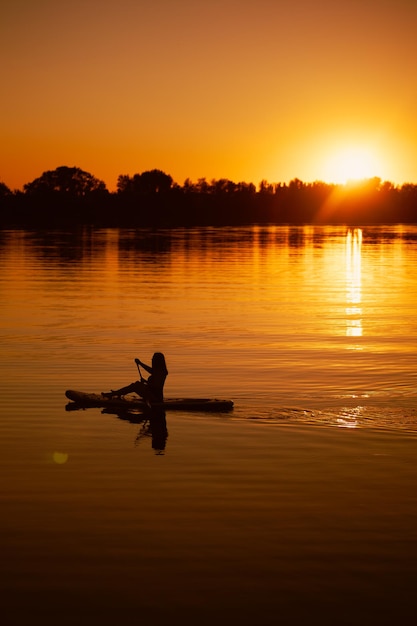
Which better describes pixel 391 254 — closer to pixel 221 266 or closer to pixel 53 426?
pixel 221 266

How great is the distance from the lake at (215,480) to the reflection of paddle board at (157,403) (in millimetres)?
261

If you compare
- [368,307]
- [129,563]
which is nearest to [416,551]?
[129,563]

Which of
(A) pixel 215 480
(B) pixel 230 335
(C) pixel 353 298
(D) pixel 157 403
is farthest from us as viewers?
(C) pixel 353 298

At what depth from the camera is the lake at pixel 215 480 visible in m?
11.2

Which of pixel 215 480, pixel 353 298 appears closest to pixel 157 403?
pixel 215 480

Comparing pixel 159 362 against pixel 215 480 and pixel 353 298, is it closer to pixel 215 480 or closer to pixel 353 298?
pixel 215 480

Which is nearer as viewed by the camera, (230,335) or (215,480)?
(215,480)

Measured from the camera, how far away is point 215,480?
15609 millimetres

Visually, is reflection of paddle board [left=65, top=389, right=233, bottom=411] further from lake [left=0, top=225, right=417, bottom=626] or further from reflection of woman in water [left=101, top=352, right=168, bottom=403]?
lake [left=0, top=225, right=417, bottom=626]

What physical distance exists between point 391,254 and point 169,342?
70.4 metres

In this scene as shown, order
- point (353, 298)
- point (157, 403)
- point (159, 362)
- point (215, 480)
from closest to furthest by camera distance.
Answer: point (215, 480), point (159, 362), point (157, 403), point (353, 298)

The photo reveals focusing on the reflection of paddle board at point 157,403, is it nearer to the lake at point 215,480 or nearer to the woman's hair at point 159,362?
the lake at point 215,480

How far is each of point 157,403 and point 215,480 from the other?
216 inches

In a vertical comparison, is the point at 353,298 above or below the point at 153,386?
above
